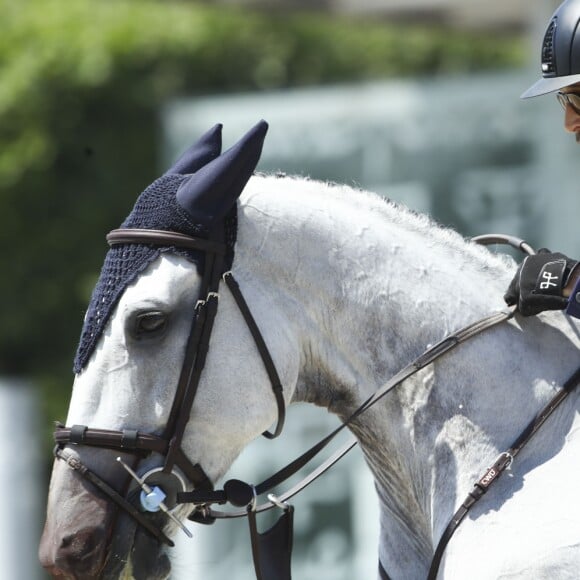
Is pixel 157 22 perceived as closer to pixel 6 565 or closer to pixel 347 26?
pixel 347 26

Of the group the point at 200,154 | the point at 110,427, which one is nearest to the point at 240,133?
the point at 200,154

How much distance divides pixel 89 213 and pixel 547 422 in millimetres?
8504

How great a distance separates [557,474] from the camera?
2.81 meters

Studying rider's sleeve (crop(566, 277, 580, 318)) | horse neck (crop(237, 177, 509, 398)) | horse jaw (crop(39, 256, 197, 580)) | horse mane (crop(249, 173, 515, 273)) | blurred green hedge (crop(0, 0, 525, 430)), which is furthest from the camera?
blurred green hedge (crop(0, 0, 525, 430))

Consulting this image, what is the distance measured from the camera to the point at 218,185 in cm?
302

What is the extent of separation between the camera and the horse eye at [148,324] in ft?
9.81

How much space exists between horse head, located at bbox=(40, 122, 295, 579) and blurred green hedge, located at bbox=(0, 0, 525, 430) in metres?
7.44

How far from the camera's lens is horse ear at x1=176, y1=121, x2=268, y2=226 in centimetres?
303

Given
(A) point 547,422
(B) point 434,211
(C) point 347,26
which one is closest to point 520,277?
(A) point 547,422

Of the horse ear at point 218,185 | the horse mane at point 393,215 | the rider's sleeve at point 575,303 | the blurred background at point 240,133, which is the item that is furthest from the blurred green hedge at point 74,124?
the rider's sleeve at point 575,303

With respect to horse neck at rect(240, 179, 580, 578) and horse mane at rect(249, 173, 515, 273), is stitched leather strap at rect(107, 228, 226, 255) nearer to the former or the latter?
horse neck at rect(240, 179, 580, 578)

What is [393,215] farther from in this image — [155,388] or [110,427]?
[110,427]

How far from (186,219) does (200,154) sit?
1.01 ft

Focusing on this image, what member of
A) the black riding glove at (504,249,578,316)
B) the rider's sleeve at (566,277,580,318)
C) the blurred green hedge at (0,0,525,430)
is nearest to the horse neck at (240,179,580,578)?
the black riding glove at (504,249,578,316)
